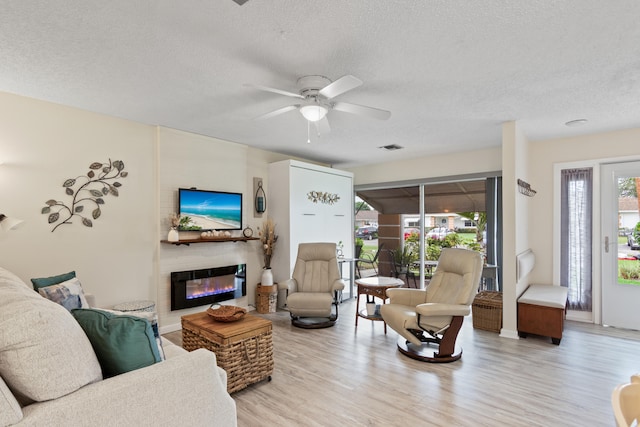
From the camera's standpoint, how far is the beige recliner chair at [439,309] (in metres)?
3.14

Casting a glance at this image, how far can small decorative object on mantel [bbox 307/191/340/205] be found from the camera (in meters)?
5.39

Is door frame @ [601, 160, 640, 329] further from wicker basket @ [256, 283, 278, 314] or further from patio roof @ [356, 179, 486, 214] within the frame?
wicker basket @ [256, 283, 278, 314]

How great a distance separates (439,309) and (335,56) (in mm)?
2359

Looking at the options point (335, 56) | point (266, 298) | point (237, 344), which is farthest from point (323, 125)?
point (266, 298)

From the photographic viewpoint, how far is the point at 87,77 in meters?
2.65

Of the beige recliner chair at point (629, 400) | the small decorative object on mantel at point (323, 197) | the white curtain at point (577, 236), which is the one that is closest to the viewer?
the beige recliner chair at point (629, 400)

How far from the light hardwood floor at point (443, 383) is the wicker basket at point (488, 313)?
0.17 metres

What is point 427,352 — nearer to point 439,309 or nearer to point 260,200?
point 439,309

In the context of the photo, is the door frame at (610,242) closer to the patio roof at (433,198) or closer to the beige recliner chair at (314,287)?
the patio roof at (433,198)

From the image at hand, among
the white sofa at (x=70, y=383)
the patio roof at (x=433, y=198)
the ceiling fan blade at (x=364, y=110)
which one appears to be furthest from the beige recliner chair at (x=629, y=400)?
the patio roof at (x=433, y=198)

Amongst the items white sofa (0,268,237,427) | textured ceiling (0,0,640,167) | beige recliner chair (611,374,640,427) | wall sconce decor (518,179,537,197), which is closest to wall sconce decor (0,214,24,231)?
textured ceiling (0,0,640,167)

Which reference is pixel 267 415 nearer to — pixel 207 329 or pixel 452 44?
pixel 207 329

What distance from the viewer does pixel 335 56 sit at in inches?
90.4

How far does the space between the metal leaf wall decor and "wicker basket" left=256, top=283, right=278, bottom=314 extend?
230 centimetres
